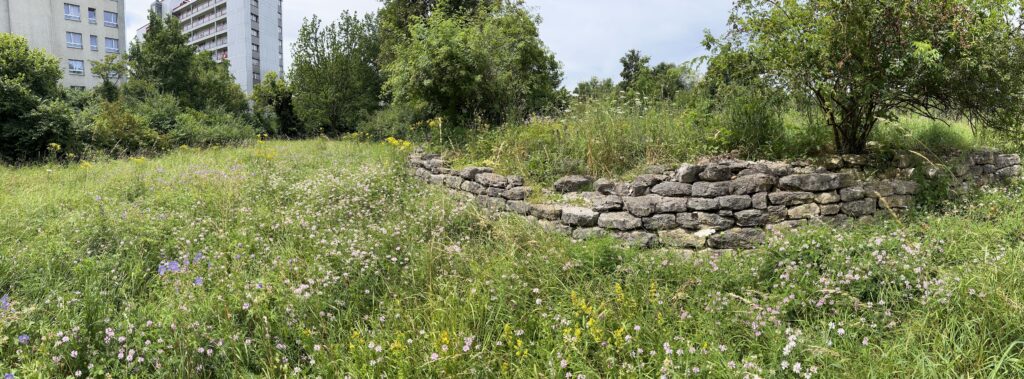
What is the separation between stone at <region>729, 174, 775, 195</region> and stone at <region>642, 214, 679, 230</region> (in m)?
0.53

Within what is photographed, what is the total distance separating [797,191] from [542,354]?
2.79m

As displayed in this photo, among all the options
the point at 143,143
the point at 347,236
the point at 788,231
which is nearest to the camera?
the point at 788,231

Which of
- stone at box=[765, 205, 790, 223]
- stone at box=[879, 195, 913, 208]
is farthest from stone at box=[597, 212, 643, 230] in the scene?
stone at box=[879, 195, 913, 208]

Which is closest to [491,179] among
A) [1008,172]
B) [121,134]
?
[1008,172]

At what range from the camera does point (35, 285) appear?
11.2 feet

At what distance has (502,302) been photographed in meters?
2.94

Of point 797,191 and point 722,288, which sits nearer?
point 722,288

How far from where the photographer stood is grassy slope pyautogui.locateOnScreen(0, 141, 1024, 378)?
2.44m

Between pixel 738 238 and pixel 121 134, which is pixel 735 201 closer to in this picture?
pixel 738 238

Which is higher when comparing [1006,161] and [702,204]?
[1006,161]

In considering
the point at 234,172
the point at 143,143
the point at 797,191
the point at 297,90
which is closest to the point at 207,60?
the point at 297,90

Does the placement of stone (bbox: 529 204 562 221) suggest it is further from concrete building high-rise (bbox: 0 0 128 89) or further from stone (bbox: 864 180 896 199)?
concrete building high-rise (bbox: 0 0 128 89)

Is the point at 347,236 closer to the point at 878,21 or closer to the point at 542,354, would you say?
the point at 542,354

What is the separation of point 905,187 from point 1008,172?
239 cm
